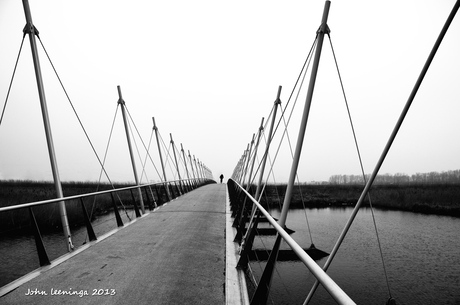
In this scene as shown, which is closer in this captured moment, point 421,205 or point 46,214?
point 46,214

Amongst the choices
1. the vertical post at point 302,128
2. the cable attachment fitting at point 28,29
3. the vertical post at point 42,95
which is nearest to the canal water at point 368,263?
the vertical post at point 302,128

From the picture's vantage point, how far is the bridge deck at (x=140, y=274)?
10.7 feet

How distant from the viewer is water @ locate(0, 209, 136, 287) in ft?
28.9

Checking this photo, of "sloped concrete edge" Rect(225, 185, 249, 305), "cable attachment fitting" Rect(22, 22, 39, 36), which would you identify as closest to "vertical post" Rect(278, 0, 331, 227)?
"sloped concrete edge" Rect(225, 185, 249, 305)

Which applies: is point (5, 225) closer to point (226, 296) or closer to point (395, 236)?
point (226, 296)

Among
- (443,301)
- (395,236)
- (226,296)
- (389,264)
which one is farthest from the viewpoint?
(395,236)

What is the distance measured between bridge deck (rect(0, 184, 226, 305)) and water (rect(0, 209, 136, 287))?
3.52 metres

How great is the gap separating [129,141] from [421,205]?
3189 centimetres

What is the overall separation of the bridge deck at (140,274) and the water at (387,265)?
127cm

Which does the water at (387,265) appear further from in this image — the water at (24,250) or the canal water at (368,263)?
the water at (24,250)

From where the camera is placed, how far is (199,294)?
3.40 metres

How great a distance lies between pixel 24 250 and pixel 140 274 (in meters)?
10.9

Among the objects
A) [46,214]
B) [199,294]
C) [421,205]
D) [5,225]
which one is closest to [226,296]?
[199,294]

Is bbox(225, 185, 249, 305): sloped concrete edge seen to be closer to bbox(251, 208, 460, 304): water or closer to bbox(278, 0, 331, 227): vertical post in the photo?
bbox(251, 208, 460, 304): water
